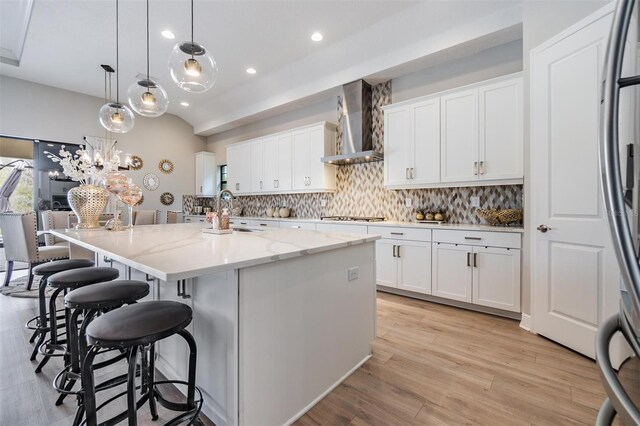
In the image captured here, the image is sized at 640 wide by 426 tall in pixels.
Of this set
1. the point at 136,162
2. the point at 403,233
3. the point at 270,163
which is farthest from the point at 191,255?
the point at 136,162

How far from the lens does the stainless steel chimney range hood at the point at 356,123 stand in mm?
4258

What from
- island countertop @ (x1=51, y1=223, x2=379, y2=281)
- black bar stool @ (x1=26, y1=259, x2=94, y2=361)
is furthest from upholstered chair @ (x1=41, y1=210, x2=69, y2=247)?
island countertop @ (x1=51, y1=223, x2=379, y2=281)

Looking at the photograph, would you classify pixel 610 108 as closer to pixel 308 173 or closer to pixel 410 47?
pixel 410 47

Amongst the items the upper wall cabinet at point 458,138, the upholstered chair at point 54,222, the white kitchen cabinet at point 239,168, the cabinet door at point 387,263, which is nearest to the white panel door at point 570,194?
the upper wall cabinet at point 458,138

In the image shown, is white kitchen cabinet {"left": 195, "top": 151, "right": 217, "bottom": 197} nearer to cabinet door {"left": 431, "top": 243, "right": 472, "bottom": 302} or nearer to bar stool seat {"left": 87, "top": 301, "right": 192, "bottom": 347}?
cabinet door {"left": 431, "top": 243, "right": 472, "bottom": 302}

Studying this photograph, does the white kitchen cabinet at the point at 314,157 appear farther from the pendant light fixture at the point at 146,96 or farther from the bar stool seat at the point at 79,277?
the bar stool seat at the point at 79,277

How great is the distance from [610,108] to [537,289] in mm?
2485

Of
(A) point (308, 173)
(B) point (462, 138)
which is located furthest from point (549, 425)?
(A) point (308, 173)

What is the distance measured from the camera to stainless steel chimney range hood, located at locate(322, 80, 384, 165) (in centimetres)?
426

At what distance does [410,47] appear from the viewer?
3621mm

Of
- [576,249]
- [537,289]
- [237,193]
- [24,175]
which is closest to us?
[576,249]

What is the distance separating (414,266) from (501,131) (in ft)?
5.70

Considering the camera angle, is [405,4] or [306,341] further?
[405,4]

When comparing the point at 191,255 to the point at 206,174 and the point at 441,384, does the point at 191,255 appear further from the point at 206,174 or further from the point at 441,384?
the point at 206,174
